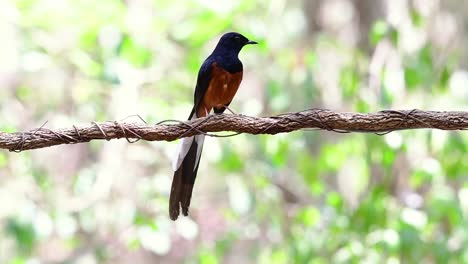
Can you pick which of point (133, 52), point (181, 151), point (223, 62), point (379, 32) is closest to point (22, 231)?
point (133, 52)

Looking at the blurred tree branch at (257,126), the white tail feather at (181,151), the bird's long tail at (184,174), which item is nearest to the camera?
the blurred tree branch at (257,126)

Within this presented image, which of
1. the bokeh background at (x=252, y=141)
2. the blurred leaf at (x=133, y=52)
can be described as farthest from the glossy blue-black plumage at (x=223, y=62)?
the blurred leaf at (x=133, y=52)

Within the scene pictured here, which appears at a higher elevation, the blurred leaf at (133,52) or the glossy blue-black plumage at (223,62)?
the blurred leaf at (133,52)

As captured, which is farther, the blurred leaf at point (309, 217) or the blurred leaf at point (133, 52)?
the blurred leaf at point (309, 217)

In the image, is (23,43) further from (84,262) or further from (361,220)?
(361,220)

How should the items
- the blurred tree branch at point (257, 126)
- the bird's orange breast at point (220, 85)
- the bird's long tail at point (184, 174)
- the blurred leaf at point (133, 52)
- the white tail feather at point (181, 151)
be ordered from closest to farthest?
the blurred tree branch at point (257, 126), the bird's long tail at point (184, 174), the white tail feather at point (181, 151), the bird's orange breast at point (220, 85), the blurred leaf at point (133, 52)

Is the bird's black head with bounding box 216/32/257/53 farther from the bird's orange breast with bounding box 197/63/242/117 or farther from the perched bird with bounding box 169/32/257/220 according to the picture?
the bird's orange breast with bounding box 197/63/242/117

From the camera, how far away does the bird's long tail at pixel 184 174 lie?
3359 mm

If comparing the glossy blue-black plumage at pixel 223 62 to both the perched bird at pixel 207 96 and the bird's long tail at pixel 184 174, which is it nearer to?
the perched bird at pixel 207 96

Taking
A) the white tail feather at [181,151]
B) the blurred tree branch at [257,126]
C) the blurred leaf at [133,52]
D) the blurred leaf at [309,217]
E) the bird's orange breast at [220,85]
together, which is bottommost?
the blurred tree branch at [257,126]

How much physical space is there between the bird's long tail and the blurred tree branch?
→ 0.73 m

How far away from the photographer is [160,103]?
17.3 ft

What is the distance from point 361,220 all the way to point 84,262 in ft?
6.50

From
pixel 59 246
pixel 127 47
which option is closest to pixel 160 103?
pixel 127 47
